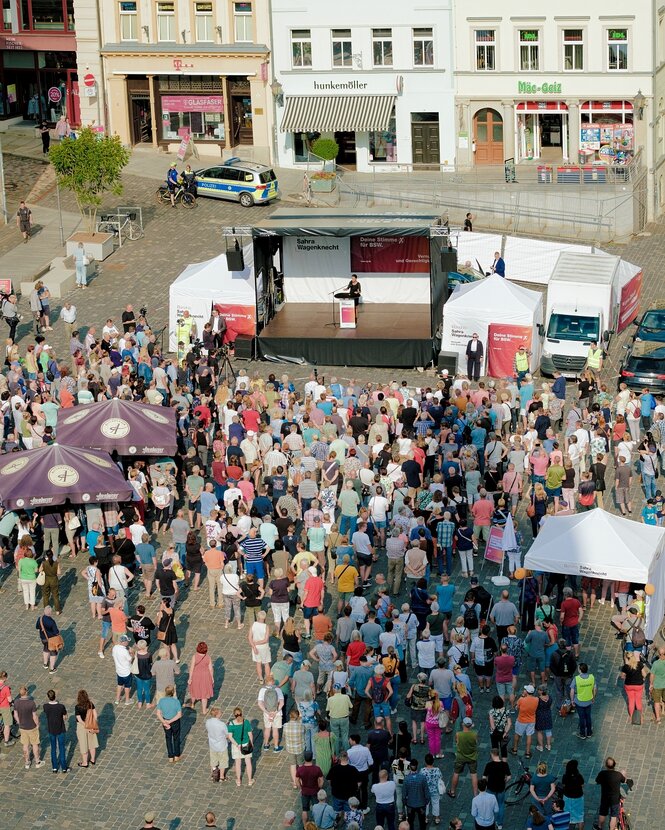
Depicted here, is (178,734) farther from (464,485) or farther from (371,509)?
(464,485)

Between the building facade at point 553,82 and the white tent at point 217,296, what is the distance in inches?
732

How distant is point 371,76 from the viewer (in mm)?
58438

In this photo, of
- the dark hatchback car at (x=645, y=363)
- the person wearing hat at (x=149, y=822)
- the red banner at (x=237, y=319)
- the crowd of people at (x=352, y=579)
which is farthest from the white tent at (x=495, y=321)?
the person wearing hat at (x=149, y=822)

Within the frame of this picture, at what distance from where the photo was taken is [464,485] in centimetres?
3095

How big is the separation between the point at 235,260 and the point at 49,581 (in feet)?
50.2

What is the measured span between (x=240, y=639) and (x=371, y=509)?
365 centimetres

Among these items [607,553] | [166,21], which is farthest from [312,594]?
[166,21]

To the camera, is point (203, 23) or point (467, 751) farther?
point (203, 23)

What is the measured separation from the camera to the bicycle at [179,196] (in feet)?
177

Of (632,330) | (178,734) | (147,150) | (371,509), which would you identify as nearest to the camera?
(178,734)

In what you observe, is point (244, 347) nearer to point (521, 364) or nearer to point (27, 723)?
point (521, 364)

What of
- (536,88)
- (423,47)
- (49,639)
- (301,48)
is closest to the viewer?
(49,639)

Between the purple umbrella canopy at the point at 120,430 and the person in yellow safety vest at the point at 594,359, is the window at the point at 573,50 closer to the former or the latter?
the person in yellow safety vest at the point at 594,359

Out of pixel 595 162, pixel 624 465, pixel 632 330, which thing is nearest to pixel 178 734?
pixel 624 465
